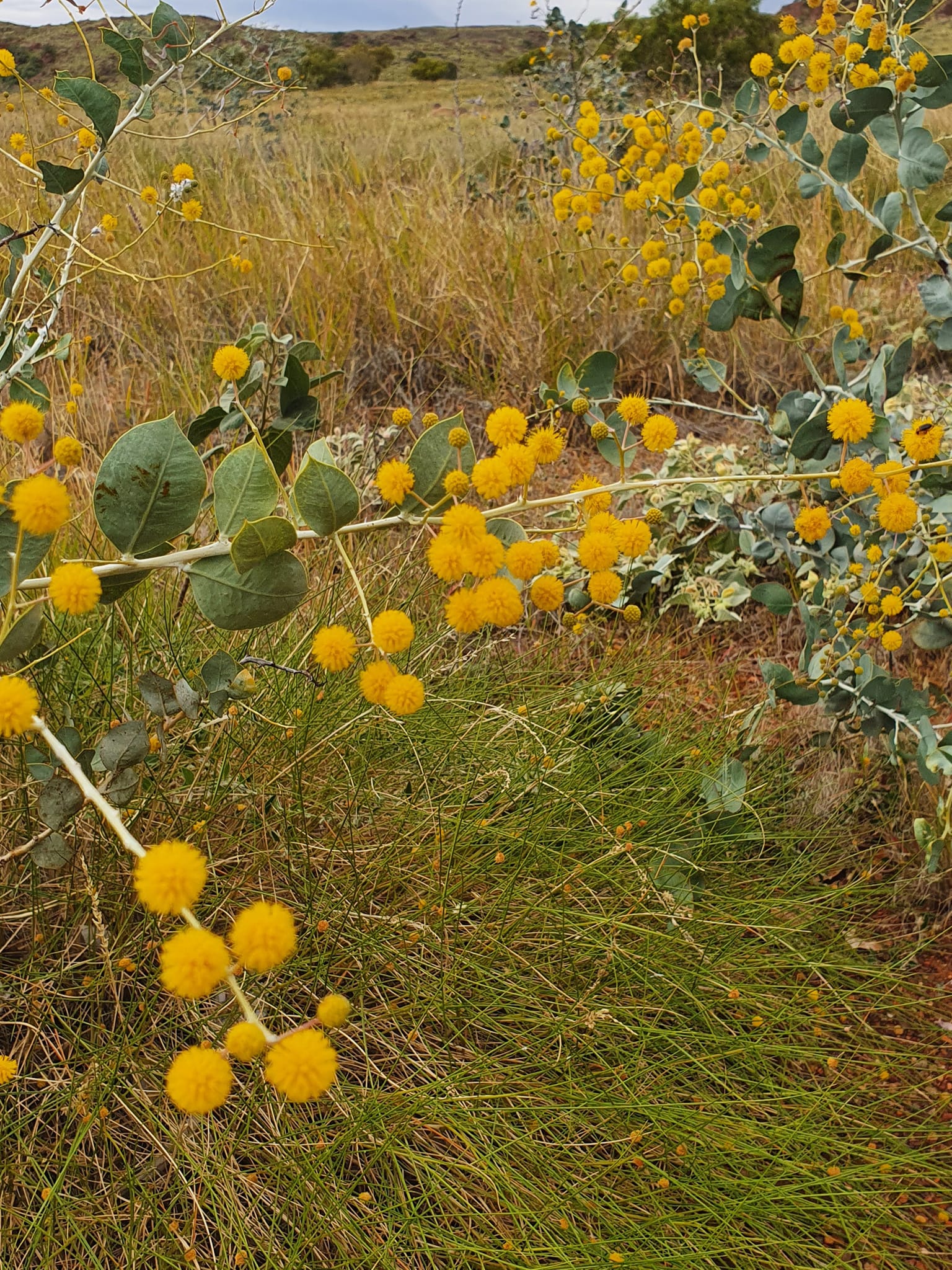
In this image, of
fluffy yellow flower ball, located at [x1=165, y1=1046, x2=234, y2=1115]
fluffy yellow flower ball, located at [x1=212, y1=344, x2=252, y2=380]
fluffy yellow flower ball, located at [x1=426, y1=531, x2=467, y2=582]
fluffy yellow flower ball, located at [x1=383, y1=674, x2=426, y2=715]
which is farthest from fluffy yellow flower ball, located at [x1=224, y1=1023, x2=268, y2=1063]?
fluffy yellow flower ball, located at [x1=212, y1=344, x2=252, y2=380]

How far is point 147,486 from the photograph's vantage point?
858 mm

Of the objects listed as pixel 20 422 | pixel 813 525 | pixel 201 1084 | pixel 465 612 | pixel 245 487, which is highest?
pixel 20 422

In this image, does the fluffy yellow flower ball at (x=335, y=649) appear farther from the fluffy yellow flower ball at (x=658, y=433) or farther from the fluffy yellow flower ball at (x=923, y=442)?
the fluffy yellow flower ball at (x=923, y=442)

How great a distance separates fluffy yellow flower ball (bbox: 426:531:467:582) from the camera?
31.9 inches

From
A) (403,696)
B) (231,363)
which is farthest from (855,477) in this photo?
(231,363)

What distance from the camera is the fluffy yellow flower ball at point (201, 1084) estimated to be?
0.58 metres

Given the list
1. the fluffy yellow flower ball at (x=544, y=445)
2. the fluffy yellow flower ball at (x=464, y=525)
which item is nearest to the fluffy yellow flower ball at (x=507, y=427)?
the fluffy yellow flower ball at (x=544, y=445)

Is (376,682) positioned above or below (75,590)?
below

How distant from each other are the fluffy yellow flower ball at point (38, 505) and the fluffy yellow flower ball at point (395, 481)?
0.91 ft

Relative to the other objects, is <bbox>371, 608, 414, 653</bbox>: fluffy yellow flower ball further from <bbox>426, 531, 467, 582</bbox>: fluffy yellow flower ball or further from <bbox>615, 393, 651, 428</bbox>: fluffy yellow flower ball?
<bbox>615, 393, 651, 428</bbox>: fluffy yellow flower ball

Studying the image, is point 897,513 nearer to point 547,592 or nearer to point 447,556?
point 547,592

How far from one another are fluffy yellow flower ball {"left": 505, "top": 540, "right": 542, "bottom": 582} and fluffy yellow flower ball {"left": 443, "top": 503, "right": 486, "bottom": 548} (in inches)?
2.2

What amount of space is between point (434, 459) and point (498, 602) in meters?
0.17

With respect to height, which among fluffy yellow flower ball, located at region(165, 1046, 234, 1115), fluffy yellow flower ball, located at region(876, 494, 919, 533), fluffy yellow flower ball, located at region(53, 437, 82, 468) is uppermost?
fluffy yellow flower ball, located at region(53, 437, 82, 468)
